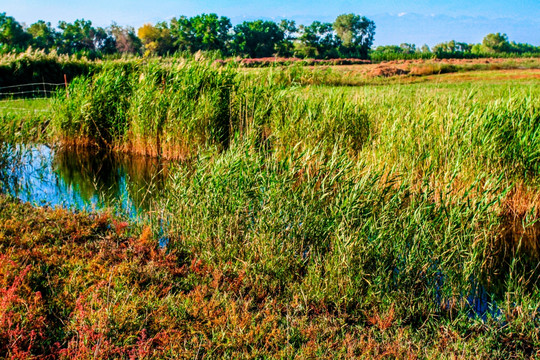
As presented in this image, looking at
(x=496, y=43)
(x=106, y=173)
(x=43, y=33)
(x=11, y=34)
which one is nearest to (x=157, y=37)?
(x=43, y=33)

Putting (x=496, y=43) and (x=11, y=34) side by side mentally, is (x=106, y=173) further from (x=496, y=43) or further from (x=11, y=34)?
(x=496, y=43)

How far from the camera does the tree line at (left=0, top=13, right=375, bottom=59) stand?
63.6m

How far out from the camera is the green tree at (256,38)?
246 ft

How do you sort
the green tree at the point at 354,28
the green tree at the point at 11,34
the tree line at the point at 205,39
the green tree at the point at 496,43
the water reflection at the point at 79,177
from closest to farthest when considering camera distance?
the water reflection at the point at 79,177, the green tree at the point at 11,34, the tree line at the point at 205,39, the green tree at the point at 354,28, the green tree at the point at 496,43

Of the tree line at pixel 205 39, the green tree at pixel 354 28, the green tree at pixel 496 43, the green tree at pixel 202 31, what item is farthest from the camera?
the green tree at pixel 496 43

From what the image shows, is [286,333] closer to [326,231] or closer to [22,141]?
[326,231]

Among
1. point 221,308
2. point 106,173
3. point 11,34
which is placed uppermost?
point 11,34

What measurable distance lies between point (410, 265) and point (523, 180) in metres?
3.46

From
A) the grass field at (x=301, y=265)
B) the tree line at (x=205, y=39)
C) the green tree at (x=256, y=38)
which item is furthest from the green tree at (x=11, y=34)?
the grass field at (x=301, y=265)

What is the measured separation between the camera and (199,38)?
245 ft

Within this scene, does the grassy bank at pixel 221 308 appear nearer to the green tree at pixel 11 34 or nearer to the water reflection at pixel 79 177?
the water reflection at pixel 79 177

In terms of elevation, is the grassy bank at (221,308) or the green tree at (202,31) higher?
the green tree at (202,31)

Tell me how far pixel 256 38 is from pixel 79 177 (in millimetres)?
72913

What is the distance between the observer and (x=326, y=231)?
4383 millimetres
